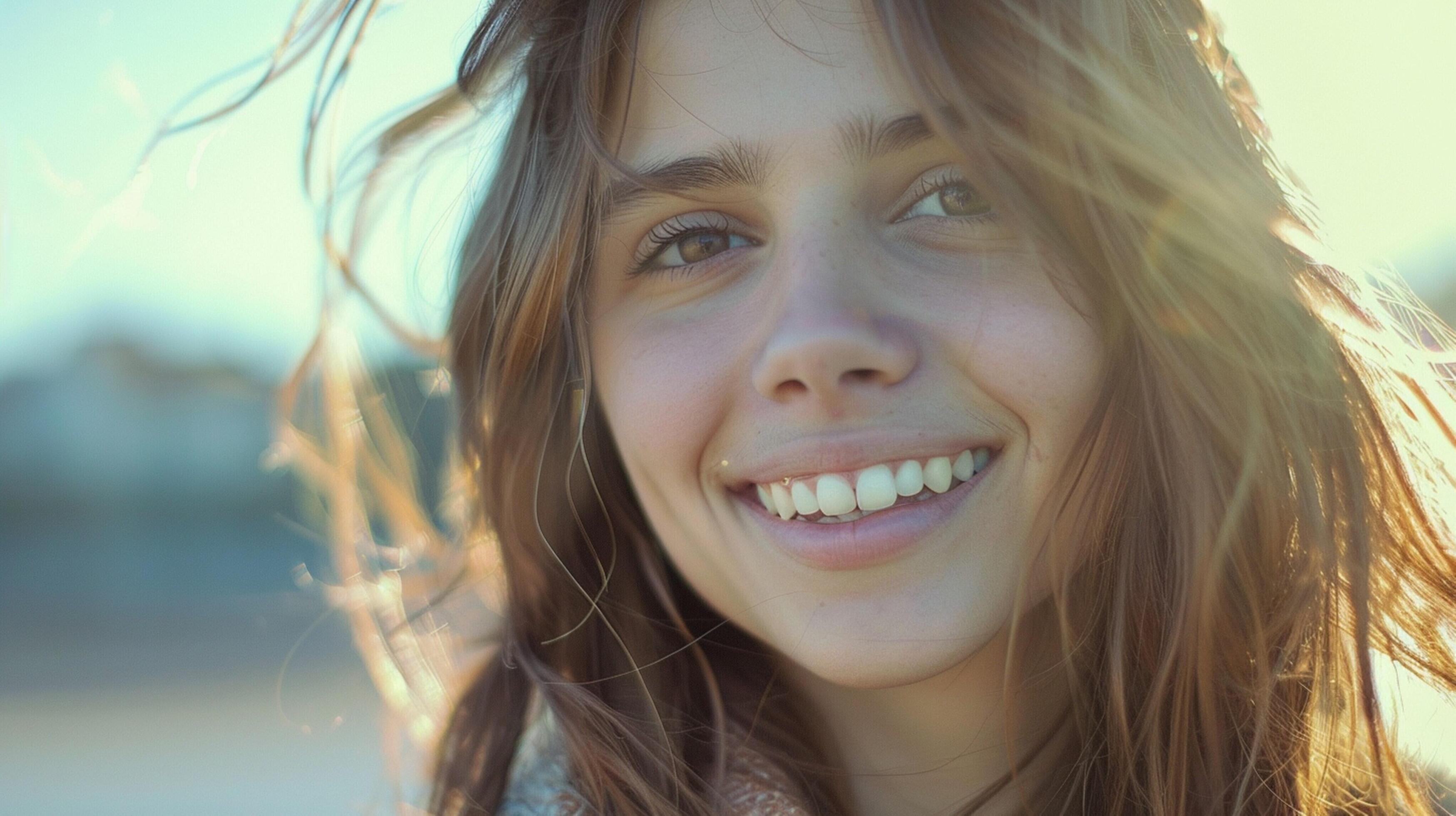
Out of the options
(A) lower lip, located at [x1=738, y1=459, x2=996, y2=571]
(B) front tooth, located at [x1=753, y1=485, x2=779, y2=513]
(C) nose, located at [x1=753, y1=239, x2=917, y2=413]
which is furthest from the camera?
(B) front tooth, located at [x1=753, y1=485, x2=779, y2=513]

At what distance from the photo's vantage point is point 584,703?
1917 millimetres

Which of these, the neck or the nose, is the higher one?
the nose

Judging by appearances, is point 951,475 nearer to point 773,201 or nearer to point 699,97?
point 773,201

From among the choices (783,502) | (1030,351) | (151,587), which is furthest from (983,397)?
(151,587)

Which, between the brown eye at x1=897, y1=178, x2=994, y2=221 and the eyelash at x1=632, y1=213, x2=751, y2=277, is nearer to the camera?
the brown eye at x1=897, y1=178, x2=994, y2=221

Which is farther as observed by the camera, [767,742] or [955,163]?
[767,742]

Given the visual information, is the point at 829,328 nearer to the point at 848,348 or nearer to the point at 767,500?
the point at 848,348

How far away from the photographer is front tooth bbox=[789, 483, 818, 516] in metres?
1.62

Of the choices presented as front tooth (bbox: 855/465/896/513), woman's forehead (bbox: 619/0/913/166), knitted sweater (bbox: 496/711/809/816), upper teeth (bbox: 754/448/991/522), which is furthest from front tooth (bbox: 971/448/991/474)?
knitted sweater (bbox: 496/711/809/816)

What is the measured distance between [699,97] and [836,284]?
0.34m

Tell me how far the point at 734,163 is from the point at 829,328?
289 millimetres

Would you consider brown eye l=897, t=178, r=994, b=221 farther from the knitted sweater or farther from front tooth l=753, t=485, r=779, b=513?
the knitted sweater

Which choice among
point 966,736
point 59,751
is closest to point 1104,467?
point 966,736

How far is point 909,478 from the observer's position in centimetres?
157
